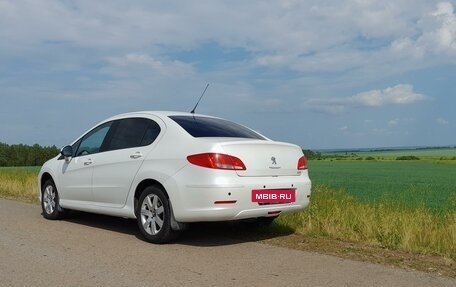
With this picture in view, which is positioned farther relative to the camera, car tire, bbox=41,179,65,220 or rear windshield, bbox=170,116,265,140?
car tire, bbox=41,179,65,220

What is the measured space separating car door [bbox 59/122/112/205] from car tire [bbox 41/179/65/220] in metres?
0.28

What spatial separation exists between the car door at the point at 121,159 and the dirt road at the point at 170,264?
60 centimetres

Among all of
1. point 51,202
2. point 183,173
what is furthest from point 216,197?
point 51,202

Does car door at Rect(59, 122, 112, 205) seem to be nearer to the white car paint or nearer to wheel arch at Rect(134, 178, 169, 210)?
the white car paint

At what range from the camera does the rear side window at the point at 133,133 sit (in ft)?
24.1

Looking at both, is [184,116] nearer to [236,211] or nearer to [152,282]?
[236,211]

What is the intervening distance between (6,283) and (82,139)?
4.12 m

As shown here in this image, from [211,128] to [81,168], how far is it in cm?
249

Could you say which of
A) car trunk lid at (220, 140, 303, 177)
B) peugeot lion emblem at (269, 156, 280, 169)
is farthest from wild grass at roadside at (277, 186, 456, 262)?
peugeot lion emblem at (269, 156, 280, 169)

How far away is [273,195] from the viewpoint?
6750 mm

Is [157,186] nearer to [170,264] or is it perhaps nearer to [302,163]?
[170,264]

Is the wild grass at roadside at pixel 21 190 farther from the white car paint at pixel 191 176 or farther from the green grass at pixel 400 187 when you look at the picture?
the green grass at pixel 400 187

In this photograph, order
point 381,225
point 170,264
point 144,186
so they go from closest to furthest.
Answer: point 170,264 → point 144,186 → point 381,225

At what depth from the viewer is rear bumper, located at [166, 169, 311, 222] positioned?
20.7 ft
